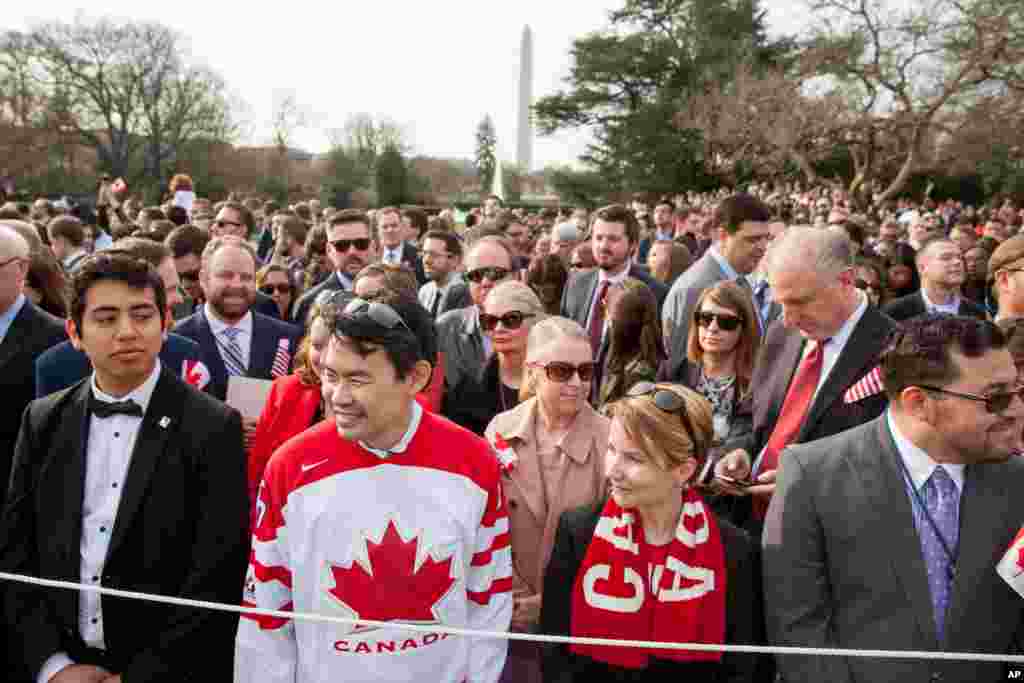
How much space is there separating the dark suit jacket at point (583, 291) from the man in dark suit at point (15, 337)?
382 centimetres

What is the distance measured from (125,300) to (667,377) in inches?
102

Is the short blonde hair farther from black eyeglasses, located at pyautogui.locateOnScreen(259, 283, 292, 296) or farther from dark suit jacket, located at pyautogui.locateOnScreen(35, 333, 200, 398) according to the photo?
black eyeglasses, located at pyautogui.locateOnScreen(259, 283, 292, 296)

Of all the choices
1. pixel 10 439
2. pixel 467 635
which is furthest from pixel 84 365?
pixel 467 635

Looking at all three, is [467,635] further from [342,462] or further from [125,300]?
[125,300]

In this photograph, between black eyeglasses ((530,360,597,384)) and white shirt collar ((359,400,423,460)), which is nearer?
white shirt collar ((359,400,423,460))

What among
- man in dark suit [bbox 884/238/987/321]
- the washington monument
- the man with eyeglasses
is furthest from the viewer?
the washington monument

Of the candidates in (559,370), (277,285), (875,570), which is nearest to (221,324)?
(277,285)


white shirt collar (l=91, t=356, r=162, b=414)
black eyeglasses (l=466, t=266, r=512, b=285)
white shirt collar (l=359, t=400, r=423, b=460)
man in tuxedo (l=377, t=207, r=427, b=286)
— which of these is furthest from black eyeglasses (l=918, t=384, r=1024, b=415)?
man in tuxedo (l=377, t=207, r=427, b=286)

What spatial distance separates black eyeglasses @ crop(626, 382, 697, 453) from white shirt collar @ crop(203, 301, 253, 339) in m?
2.65

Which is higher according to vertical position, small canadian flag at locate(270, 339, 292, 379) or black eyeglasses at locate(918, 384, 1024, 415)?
black eyeglasses at locate(918, 384, 1024, 415)

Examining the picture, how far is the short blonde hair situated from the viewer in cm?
275

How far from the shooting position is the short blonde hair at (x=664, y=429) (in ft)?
9.01

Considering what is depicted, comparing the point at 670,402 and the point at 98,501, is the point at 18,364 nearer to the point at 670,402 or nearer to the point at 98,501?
the point at 98,501

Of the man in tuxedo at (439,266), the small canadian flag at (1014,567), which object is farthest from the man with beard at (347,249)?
the small canadian flag at (1014,567)
